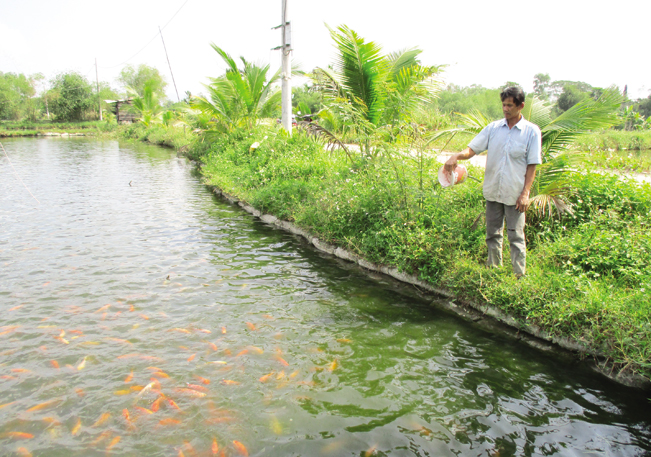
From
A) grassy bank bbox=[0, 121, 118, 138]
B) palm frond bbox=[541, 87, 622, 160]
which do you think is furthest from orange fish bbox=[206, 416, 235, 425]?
grassy bank bbox=[0, 121, 118, 138]

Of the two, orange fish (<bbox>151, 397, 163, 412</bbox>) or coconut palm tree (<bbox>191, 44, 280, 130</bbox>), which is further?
coconut palm tree (<bbox>191, 44, 280, 130</bbox>)

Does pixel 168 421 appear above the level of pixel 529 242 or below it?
below

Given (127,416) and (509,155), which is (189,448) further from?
(509,155)

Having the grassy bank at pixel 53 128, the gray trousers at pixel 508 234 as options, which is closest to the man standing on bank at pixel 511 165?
the gray trousers at pixel 508 234

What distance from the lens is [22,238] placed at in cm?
866

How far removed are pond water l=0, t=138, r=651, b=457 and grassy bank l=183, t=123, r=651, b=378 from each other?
428 millimetres

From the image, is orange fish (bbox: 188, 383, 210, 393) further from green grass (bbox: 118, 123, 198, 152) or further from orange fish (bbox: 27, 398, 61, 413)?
green grass (bbox: 118, 123, 198, 152)

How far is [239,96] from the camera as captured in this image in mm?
17562

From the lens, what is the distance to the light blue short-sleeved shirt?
190 inches

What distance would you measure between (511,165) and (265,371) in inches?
144

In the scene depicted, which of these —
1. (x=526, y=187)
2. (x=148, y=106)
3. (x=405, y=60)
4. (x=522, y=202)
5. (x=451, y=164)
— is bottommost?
(x=522, y=202)

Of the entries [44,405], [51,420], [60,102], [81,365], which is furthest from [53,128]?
[51,420]

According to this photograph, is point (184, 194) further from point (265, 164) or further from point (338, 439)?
point (338, 439)

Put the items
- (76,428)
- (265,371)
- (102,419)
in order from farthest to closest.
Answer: (265,371), (102,419), (76,428)
